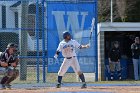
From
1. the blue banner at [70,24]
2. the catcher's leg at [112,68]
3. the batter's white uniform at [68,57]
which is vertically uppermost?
the blue banner at [70,24]

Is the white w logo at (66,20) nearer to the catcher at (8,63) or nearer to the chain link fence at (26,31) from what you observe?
the chain link fence at (26,31)

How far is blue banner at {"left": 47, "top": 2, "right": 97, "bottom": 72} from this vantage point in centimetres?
2097

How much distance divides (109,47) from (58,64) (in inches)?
136

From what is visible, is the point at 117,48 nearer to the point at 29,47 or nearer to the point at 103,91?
the point at 29,47

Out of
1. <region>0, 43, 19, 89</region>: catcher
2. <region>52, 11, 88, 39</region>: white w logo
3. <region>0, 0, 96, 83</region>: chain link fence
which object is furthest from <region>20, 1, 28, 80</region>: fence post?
<region>0, 43, 19, 89</region>: catcher

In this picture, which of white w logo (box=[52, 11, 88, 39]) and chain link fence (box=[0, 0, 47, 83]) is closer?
chain link fence (box=[0, 0, 47, 83])

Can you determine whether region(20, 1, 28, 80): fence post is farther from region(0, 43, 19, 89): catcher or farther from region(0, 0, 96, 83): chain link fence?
region(0, 43, 19, 89): catcher

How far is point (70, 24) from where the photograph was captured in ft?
69.1

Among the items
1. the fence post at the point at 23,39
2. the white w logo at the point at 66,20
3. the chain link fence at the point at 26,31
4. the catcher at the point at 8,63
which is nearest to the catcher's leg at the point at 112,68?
the white w logo at the point at 66,20

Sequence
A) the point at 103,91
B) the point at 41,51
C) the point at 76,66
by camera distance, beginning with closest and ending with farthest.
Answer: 1. the point at 103,91
2. the point at 76,66
3. the point at 41,51

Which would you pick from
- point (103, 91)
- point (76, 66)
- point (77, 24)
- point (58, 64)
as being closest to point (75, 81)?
point (58, 64)

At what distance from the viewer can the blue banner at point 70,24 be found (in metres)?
21.0

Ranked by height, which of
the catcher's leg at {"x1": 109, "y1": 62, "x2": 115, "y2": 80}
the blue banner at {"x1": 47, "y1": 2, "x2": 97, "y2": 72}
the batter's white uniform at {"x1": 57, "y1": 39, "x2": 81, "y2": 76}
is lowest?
the catcher's leg at {"x1": 109, "y1": 62, "x2": 115, "y2": 80}

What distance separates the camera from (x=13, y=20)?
2112 centimetres
